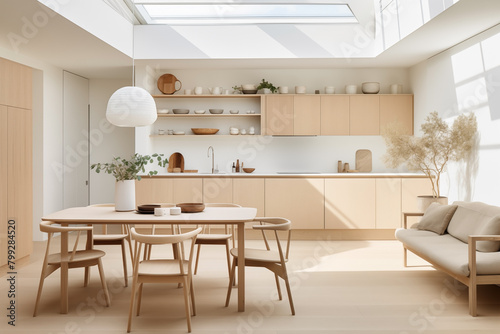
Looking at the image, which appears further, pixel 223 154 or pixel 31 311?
pixel 223 154

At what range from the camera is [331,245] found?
6.81 metres

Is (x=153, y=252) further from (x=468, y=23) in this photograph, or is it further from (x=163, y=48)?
(x=468, y=23)

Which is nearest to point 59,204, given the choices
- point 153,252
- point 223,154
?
point 153,252

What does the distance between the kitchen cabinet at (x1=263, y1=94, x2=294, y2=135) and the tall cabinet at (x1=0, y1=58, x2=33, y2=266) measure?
3475mm

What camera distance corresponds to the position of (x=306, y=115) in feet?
24.8

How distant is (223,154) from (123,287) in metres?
3.64

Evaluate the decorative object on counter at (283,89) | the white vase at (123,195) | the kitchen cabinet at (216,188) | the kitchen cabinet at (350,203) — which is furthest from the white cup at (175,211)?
the decorative object on counter at (283,89)

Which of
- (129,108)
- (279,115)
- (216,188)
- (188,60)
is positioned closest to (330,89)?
(279,115)

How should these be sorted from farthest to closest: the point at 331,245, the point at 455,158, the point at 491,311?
the point at 331,245, the point at 455,158, the point at 491,311

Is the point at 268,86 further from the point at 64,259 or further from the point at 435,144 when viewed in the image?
the point at 64,259

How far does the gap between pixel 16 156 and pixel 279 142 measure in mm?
4025

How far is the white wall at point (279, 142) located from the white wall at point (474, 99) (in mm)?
1188

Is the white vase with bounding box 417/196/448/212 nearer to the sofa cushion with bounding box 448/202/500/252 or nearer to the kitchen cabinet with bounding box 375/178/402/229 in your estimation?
the sofa cushion with bounding box 448/202/500/252

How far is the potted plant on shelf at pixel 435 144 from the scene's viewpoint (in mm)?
5695
